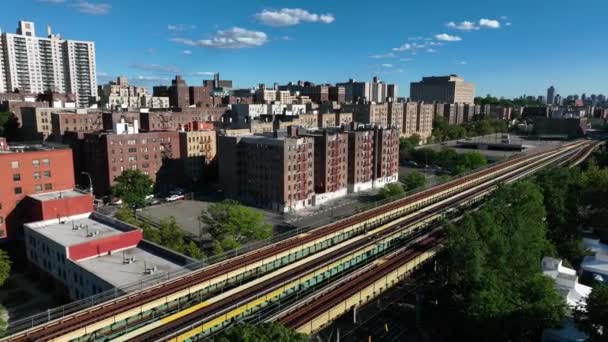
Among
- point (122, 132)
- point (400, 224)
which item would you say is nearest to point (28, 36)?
point (122, 132)

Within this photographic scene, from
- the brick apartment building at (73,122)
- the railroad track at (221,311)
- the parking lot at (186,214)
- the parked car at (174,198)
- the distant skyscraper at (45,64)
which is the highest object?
the distant skyscraper at (45,64)

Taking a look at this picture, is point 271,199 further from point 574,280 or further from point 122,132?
point 574,280

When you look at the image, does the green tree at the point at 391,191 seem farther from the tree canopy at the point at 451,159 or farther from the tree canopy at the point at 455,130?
the tree canopy at the point at 455,130

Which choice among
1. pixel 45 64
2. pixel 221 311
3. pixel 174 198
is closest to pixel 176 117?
pixel 174 198

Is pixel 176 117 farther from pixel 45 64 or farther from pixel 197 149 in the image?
pixel 45 64

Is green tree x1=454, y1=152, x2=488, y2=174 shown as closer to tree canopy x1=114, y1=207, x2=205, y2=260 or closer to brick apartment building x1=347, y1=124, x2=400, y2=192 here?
brick apartment building x1=347, y1=124, x2=400, y2=192

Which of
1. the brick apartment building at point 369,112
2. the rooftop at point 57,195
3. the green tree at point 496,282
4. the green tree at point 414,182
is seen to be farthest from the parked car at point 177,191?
the brick apartment building at point 369,112

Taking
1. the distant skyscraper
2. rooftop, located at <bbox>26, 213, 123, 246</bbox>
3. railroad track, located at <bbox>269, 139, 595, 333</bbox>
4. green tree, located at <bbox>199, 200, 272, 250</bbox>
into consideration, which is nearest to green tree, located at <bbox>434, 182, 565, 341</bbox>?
railroad track, located at <bbox>269, 139, 595, 333</bbox>
